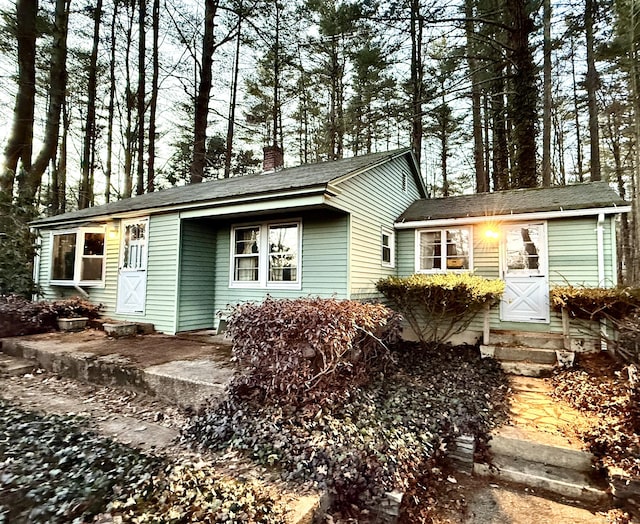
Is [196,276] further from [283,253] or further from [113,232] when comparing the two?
[113,232]

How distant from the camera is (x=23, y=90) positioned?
1145 cm

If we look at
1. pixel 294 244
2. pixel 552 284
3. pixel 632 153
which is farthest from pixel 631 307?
pixel 632 153

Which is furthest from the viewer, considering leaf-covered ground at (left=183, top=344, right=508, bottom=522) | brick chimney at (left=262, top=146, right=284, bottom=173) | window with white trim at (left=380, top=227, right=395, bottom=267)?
brick chimney at (left=262, top=146, right=284, bottom=173)

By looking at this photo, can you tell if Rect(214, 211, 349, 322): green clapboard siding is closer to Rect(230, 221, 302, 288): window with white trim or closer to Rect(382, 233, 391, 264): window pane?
Rect(230, 221, 302, 288): window with white trim

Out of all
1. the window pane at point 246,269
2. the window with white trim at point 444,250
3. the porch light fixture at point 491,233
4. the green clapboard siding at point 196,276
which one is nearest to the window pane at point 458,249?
the window with white trim at point 444,250

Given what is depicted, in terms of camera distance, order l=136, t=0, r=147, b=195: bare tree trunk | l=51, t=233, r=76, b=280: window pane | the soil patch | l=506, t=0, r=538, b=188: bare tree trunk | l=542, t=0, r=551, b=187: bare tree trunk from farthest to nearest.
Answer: l=136, t=0, r=147, b=195: bare tree trunk
l=542, t=0, r=551, b=187: bare tree trunk
l=506, t=0, r=538, b=188: bare tree trunk
l=51, t=233, r=76, b=280: window pane
the soil patch

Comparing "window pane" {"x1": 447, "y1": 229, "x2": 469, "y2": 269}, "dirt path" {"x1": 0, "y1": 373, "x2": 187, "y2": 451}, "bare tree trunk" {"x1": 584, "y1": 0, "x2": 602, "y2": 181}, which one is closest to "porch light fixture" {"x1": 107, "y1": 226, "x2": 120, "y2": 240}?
"dirt path" {"x1": 0, "y1": 373, "x2": 187, "y2": 451}

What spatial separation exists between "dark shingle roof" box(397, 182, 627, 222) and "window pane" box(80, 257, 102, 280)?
8.32 metres

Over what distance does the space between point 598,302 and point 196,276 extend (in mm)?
8086

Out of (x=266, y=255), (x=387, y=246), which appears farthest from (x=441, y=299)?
(x=266, y=255)

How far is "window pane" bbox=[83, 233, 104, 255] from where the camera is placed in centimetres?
892

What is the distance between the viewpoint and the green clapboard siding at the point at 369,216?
6.91 m

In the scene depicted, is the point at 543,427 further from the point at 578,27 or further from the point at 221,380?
the point at 578,27

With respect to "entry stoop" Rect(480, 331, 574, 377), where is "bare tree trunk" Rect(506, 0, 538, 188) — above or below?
above
